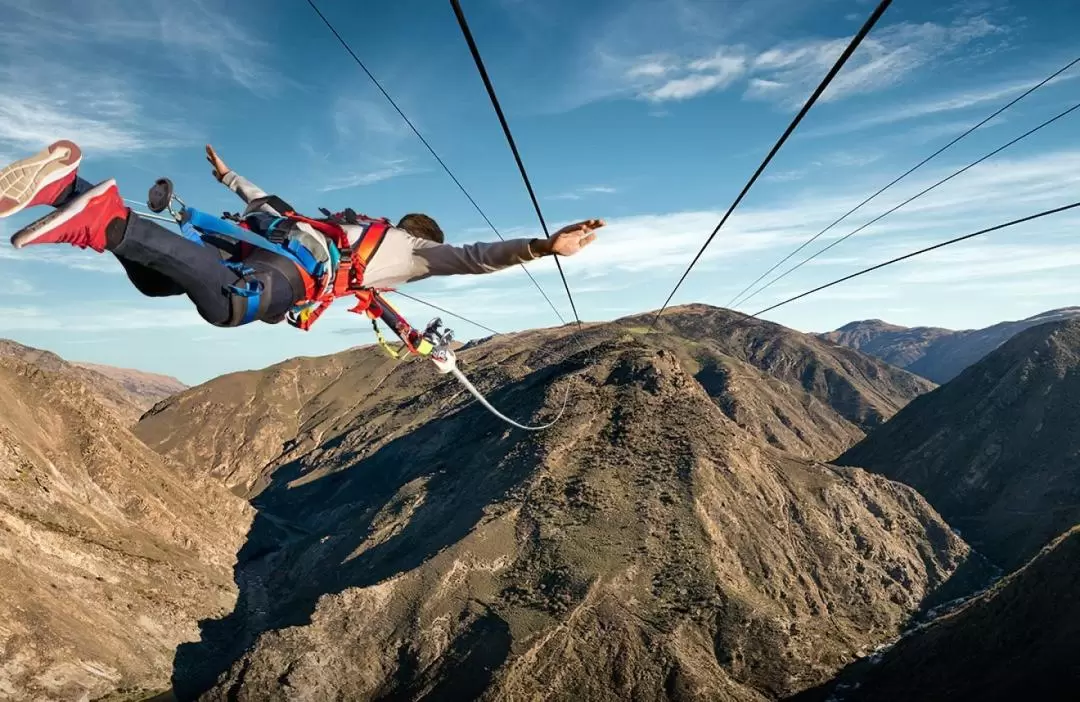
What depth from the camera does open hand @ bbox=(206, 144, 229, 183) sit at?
22.7 ft

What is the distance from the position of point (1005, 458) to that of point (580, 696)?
240ft

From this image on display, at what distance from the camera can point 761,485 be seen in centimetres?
5494

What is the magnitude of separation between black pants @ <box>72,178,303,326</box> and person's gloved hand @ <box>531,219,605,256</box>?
232cm

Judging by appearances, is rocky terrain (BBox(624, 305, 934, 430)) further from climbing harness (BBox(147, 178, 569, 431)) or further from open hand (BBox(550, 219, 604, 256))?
open hand (BBox(550, 219, 604, 256))

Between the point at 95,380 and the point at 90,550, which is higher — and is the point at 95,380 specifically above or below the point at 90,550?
above

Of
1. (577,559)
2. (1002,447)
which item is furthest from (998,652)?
(1002,447)

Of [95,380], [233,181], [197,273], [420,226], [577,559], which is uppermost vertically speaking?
[95,380]

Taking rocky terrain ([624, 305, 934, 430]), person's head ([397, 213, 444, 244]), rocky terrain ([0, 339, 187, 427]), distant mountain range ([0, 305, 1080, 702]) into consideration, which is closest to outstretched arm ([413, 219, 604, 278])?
person's head ([397, 213, 444, 244])

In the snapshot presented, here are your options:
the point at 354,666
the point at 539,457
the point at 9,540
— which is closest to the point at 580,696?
the point at 354,666

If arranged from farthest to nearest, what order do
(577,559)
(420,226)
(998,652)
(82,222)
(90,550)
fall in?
(90,550) < (577,559) < (998,652) < (420,226) < (82,222)

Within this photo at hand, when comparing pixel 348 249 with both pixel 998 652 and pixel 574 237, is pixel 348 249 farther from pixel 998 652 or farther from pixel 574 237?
pixel 998 652

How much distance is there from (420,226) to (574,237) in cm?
206

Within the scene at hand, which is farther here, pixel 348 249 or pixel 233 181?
pixel 233 181

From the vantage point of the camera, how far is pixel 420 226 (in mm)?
6277
